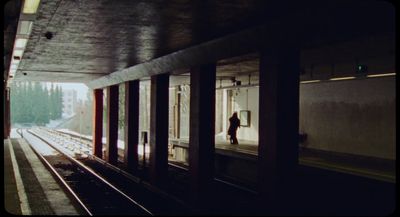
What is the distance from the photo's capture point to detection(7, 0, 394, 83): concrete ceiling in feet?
24.2

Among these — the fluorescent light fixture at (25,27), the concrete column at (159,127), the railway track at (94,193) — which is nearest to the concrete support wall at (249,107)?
the concrete column at (159,127)

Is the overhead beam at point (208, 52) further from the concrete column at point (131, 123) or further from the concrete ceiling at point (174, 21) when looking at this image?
the concrete column at point (131, 123)

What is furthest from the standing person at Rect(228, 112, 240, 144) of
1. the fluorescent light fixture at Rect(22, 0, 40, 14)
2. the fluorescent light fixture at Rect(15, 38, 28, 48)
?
the fluorescent light fixture at Rect(22, 0, 40, 14)

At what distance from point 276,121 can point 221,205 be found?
3884mm

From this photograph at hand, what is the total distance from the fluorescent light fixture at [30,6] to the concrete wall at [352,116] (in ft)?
32.9

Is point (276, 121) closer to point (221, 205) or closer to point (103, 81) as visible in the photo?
point (221, 205)

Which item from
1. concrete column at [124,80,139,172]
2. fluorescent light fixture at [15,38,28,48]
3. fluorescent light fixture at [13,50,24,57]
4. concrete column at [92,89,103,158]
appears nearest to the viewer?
fluorescent light fixture at [15,38,28,48]

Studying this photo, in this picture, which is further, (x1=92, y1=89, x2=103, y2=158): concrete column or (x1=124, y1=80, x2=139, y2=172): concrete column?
(x1=92, y1=89, x2=103, y2=158): concrete column

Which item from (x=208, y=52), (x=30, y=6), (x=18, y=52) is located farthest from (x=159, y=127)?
(x=30, y=6)

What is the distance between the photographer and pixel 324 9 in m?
7.60

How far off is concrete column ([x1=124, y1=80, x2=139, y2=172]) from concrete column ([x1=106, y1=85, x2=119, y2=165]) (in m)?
2.53

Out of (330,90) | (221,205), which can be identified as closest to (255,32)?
(221,205)

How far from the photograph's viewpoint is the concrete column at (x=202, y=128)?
40.0 feet

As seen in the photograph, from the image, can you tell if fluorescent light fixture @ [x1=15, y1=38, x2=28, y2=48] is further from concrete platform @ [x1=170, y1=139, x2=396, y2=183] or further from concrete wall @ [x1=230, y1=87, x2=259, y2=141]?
concrete wall @ [x1=230, y1=87, x2=259, y2=141]
